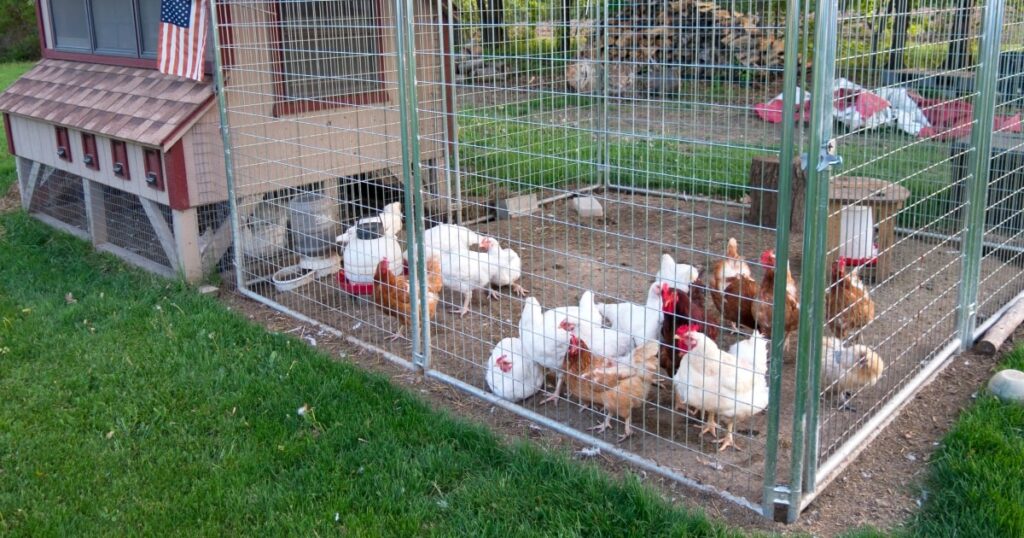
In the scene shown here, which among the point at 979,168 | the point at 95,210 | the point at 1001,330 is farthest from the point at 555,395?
the point at 95,210

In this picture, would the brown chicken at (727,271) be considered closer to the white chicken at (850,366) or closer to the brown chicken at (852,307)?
the brown chicken at (852,307)

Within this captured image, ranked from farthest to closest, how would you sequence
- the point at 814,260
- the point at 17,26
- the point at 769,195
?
the point at 17,26 < the point at 769,195 < the point at 814,260

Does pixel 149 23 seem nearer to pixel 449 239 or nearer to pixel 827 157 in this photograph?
pixel 449 239

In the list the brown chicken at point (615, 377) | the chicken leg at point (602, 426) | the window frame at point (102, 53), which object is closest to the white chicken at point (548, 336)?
the brown chicken at point (615, 377)

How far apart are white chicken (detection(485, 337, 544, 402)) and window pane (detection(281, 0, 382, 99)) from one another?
2645mm

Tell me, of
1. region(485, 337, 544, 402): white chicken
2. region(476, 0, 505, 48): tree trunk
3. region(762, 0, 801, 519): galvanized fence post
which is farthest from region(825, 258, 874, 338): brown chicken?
region(476, 0, 505, 48): tree trunk

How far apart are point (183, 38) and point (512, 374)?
3.38 meters

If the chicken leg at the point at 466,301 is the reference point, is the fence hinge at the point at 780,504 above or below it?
below

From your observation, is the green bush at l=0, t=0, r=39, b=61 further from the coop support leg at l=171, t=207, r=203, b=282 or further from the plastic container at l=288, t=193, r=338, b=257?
the plastic container at l=288, t=193, r=338, b=257

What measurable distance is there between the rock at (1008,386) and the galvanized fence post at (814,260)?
1352mm

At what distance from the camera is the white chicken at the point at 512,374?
4.42 meters

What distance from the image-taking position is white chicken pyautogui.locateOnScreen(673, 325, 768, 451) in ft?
12.0

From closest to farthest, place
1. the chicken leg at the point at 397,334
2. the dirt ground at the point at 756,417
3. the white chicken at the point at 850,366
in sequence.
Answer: the dirt ground at the point at 756,417, the white chicken at the point at 850,366, the chicken leg at the point at 397,334

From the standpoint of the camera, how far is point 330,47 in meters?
6.69
